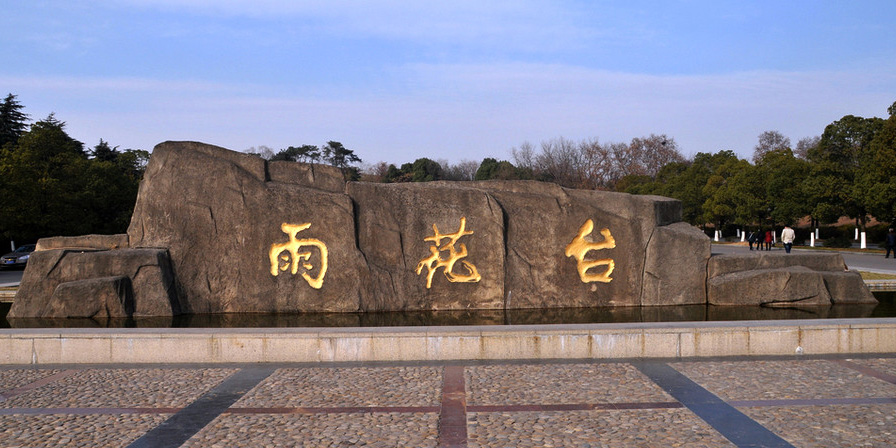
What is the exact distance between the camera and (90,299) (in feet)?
30.8

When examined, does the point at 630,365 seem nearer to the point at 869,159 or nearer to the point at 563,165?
the point at 869,159

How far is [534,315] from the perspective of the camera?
1001 centimetres

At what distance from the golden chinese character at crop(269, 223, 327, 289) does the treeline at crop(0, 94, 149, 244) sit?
2039cm

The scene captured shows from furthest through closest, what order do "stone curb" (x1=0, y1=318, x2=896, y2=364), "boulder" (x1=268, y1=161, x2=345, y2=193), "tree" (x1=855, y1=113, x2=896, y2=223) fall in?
"tree" (x1=855, y1=113, x2=896, y2=223), "boulder" (x1=268, y1=161, x2=345, y2=193), "stone curb" (x1=0, y1=318, x2=896, y2=364)

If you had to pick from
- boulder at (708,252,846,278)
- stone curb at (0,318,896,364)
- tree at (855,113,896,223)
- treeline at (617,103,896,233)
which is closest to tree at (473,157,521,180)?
treeline at (617,103,896,233)

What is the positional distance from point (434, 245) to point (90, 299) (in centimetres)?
502

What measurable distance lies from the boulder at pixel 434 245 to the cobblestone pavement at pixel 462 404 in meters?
3.14

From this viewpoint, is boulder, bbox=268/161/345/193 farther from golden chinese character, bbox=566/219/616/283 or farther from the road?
the road

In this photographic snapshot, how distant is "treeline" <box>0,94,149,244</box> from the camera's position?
2591cm

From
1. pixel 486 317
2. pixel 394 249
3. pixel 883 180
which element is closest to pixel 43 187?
pixel 394 249

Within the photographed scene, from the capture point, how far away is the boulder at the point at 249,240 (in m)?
10.2

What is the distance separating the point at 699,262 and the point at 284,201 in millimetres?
6686

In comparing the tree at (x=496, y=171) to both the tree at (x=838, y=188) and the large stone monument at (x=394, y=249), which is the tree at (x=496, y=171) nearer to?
the tree at (x=838, y=188)

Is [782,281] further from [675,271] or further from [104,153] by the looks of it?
[104,153]
